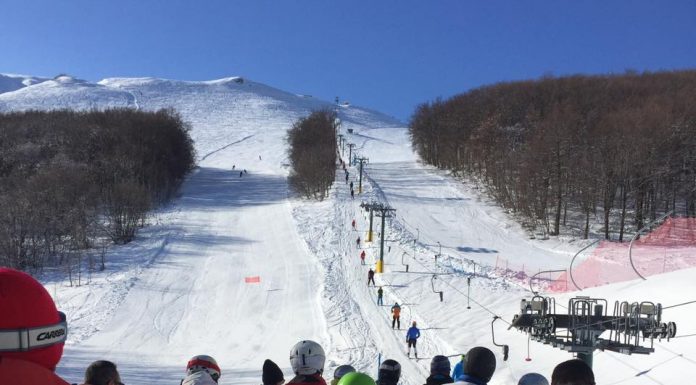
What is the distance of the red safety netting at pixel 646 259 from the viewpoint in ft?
83.7

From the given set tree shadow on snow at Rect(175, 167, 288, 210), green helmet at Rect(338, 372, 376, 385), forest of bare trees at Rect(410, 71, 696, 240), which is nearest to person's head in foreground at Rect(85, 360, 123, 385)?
green helmet at Rect(338, 372, 376, 385)

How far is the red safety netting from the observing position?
25.5 m

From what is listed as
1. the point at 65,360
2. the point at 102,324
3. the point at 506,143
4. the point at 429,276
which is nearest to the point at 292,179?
the point at 506,143

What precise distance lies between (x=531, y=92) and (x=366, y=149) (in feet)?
92.9

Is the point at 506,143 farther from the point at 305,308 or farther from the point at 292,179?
the point at 305,308

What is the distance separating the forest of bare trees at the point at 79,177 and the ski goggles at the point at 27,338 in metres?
37.4

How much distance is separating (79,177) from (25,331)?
176 feet

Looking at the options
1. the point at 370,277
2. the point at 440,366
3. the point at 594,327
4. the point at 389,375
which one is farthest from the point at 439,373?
the point at 370,277

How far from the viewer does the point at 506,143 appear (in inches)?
2537

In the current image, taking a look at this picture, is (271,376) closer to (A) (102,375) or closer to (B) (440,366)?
(A) (102,375)

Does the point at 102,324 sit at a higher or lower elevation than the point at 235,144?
lower

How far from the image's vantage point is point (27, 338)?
1.98 m

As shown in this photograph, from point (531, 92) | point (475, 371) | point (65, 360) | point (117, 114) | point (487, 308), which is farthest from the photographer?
point (531, 92)

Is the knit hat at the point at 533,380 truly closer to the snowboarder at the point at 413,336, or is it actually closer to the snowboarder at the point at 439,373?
the snowboarder at the point at 439,373
